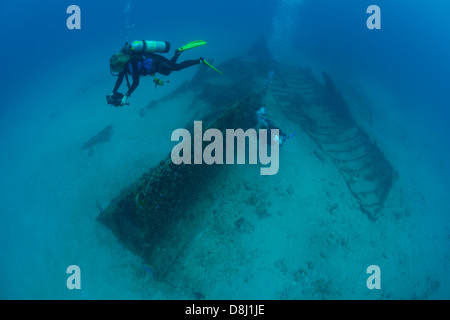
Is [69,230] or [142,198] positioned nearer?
[142,198]

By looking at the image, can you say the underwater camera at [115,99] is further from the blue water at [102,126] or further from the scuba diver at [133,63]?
the blue water at [102,126]

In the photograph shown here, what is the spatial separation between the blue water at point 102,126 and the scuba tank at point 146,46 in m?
4.99

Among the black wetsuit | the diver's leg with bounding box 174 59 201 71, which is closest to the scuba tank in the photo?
the black wetsuit

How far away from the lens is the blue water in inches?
332

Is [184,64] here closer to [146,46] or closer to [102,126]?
[146,46]

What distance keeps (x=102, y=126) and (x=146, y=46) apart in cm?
967

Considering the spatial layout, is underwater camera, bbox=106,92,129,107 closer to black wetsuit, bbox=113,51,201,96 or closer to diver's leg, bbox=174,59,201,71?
black wetsuit, bbox=113,51,201,96

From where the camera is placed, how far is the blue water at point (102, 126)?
8430mm

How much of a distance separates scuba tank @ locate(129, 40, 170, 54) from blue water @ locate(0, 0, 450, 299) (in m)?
4.99

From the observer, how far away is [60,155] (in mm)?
12750

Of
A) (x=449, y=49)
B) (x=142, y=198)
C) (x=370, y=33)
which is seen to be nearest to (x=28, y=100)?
(x=142, y=198)

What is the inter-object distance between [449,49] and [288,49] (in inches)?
1723

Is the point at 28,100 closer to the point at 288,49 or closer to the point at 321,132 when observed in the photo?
the point at 321,132

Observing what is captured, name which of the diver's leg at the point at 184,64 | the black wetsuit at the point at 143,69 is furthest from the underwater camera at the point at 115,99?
the diver's leg at the point at 184,64
